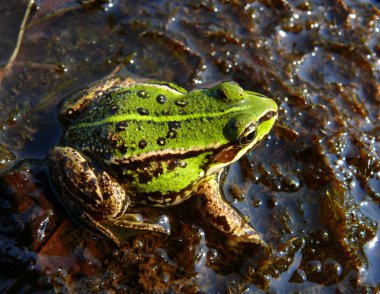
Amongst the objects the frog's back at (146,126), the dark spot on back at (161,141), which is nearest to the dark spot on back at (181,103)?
the frog's back at (146,126)

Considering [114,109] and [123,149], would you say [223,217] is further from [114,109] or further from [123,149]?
[114,109]

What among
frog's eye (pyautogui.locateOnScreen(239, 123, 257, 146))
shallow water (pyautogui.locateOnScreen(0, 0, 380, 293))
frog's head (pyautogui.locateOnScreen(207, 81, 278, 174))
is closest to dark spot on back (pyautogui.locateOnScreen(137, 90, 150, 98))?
frog's head (pyautogui.locateOnScreen(207, 81, 278, 174))

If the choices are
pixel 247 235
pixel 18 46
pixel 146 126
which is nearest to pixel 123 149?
pixel 146 126

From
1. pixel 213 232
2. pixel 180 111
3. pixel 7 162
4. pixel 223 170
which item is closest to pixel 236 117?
pixel 180 111

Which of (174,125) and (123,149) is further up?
(174,125)

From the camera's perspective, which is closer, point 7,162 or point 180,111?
point 180,111

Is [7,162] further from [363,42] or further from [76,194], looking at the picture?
[363,42]

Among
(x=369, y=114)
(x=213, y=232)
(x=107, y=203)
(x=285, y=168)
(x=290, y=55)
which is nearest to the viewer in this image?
(x=107, y=203)
